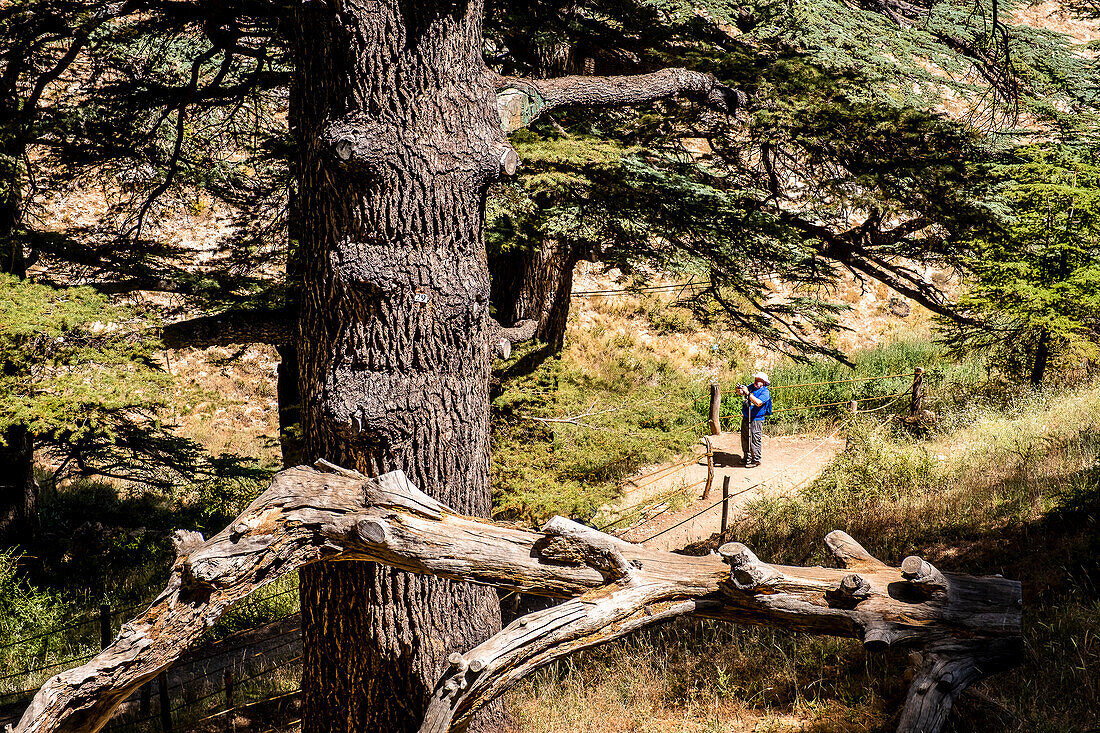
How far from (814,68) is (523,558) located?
5716mm

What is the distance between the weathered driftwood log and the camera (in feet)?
10.5

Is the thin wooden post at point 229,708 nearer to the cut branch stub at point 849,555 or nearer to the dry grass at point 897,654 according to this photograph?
the dry grass at point 897,654

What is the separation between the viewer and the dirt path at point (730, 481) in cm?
1199

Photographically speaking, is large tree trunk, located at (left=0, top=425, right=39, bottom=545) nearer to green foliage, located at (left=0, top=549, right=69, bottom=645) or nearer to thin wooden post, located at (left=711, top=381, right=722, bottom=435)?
green foliage, located at (left=0, top=549, right=69, bottom=645)

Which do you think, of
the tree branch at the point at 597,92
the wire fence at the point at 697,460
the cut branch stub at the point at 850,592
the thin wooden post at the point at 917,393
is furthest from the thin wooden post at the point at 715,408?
the cut branch stub at the point at 850,592

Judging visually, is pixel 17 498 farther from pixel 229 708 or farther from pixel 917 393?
pixel 917 393

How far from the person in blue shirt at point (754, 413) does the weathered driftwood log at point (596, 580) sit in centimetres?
925

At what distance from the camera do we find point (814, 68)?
702cm

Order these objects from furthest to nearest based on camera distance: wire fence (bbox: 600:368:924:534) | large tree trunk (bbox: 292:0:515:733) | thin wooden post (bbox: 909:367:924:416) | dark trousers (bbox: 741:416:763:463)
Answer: thin wooden post (bbox: 909:367:924:416)
dark trousers (bbox: 741:416:763:463)
wire fence (bbox: 600:368:924:534)
large tree trunk (bbox: 292:0:515:733)

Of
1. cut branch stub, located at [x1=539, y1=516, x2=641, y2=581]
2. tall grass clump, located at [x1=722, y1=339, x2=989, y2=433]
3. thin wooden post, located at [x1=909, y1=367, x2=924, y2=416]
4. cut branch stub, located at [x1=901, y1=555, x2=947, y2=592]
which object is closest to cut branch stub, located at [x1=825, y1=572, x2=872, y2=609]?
cut branch stub, located at [x1=901, y1=555, x2=947, y2=592]

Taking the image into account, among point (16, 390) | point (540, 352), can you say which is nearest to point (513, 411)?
point (540, 352)

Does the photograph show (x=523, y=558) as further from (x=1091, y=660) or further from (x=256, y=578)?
(x=1091, y=660)

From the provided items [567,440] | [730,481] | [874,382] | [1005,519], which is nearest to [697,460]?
[730,481]

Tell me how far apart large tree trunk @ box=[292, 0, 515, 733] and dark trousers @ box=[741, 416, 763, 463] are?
36.0 feet
